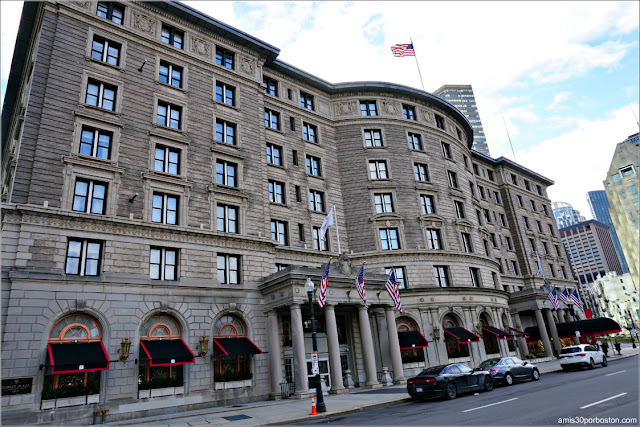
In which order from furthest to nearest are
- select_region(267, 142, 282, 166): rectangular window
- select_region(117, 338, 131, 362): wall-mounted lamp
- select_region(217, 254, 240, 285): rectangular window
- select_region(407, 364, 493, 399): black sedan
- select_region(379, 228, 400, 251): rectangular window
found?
select_region(379, 228, 400, 251): rectangular window → select_region(267, 142, 282, 166): rectangular window → select_region(217, 254, 240, 285): rectangular window → select_region(117, 338, 131, 362): wall-mounted lamp → select_region(407, 364, 493, 399): black sedan

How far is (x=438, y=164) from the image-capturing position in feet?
145

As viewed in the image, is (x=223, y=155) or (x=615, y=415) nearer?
(x=615, y=415)

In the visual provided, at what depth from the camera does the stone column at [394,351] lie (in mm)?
29797

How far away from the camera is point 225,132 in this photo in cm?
3247

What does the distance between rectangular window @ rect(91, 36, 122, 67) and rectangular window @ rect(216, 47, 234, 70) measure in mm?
7865

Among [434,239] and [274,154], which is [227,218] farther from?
[434,239]

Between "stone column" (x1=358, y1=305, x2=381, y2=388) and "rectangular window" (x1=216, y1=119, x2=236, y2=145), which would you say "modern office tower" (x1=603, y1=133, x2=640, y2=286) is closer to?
"stone column" (x1=358, y1=305, x2=381, y2=388)

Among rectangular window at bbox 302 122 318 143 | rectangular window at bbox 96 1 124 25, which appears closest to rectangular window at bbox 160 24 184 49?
rectangular window at bbox 96 1 124 25

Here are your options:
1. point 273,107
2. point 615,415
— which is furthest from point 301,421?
point 273,107

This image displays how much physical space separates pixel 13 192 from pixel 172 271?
30.5 ft

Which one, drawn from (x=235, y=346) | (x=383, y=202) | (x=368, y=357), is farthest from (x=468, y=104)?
(x=235, y=346)

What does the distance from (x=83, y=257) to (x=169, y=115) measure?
1170cm

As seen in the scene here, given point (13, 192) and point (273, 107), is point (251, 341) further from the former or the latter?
point (273, 107)

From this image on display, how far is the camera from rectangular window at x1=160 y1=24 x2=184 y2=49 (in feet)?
105
